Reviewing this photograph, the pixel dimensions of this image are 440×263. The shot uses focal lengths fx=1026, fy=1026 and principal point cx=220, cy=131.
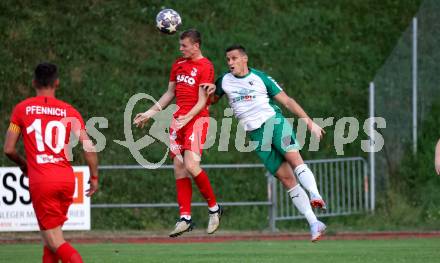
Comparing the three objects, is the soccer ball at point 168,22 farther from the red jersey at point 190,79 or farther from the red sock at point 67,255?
the red sock at point 67,255

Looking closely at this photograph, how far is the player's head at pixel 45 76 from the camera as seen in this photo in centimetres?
910

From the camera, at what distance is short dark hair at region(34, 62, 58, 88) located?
9.10 m

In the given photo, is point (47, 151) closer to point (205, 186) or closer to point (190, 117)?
point (190, 117)

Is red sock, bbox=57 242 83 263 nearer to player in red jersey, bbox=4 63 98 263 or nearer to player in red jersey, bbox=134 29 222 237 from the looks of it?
player in red jersey, bbox=4 63 98 263

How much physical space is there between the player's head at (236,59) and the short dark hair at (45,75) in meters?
3.68

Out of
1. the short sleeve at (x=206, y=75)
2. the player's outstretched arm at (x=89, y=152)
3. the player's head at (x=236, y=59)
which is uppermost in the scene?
the player's head at (x=236, y=59)

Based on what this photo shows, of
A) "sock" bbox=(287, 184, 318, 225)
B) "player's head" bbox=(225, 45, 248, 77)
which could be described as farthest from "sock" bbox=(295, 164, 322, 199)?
"player's head" bbox=(225, 45, 248, 77)

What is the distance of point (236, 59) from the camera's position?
12500mm

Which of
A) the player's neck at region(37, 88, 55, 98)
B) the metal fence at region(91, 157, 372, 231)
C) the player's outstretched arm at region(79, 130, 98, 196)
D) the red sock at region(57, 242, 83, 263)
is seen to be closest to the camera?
the red sock at region(57, 242, 83, 263)

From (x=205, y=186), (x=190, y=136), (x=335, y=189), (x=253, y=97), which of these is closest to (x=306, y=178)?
(x=253, y=97)

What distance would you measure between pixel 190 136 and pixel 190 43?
1.14 meters

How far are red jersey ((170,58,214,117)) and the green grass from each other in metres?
2.40

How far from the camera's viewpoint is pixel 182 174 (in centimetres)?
1295

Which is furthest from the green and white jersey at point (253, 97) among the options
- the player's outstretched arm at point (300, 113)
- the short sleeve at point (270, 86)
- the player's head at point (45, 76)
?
the player's head at point (45, 76)
